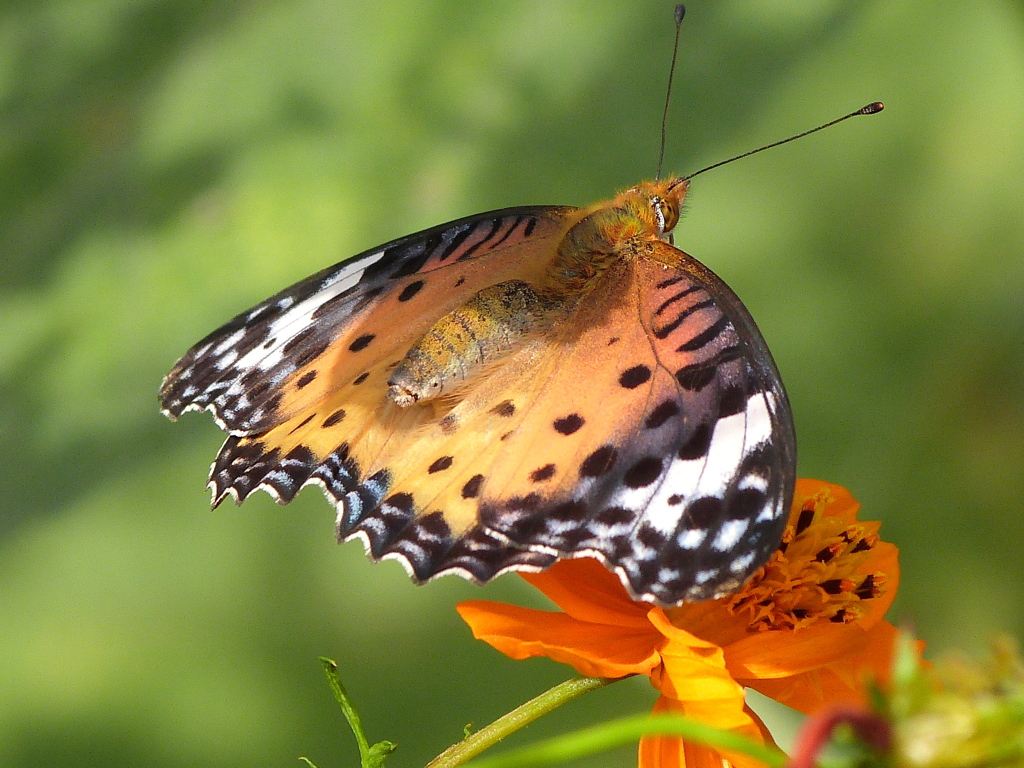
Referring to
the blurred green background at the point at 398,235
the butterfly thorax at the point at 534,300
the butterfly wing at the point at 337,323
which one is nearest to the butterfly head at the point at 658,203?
the butterfly thorax at the point at 534,300

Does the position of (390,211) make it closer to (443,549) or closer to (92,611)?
(92,611)

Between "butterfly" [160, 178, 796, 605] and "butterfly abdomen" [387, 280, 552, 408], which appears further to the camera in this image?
"butterfly abdomen" [387, 280, 552, 408]

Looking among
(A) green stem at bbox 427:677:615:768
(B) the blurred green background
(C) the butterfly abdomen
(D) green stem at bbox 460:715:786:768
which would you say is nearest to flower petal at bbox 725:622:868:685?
(A) green stem at bbox 427:677:615:768

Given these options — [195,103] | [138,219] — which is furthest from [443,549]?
[195,103]

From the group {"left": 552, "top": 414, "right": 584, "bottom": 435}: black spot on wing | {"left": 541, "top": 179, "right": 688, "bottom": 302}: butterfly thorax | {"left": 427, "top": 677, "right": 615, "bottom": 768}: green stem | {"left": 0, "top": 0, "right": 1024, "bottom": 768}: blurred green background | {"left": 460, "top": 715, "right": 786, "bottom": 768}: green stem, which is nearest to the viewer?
{"left": 460, "top": 715, "right": 786, "bottom": 768}: green stem

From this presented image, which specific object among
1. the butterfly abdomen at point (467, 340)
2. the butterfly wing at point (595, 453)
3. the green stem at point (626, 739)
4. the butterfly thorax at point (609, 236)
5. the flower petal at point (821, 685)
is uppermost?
the butterfly thorax at point (609, 236)

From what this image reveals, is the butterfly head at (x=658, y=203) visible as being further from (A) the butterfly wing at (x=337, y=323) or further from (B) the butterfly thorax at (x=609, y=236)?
(A) the butterfly wing at (x=337, y=323)

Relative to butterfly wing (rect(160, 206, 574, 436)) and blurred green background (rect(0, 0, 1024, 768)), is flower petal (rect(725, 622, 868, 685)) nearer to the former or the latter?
butterfly wing (rect(160, 206, 574, 436))
